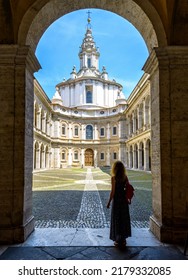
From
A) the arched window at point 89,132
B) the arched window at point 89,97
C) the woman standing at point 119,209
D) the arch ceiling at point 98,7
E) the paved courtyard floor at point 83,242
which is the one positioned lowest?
the paved courtyard floor at point 83,242

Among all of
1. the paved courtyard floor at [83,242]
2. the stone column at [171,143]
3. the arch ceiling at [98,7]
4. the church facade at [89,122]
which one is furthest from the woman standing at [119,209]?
the church facade at [89,122]

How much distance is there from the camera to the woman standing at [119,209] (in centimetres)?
428

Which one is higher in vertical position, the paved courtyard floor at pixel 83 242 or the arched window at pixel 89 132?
the arched window at pixel 89 132

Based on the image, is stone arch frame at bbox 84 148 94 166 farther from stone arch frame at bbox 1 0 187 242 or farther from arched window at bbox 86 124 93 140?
stone arch frame at bbox 1 0 187 242

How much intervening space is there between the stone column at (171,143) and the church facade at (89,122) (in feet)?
88.9

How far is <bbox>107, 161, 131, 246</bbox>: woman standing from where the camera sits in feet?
14.0

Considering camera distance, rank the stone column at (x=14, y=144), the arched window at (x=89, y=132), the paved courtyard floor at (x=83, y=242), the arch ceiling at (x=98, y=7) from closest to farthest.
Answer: the paved courtyard floor at (x=83, y=242) < the stone column at (x=14, y=144) < the arch ceiling at (x=98, y=7) < the arched window at (x=89, y=132)

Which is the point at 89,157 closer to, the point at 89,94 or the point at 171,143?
the point at 89,94

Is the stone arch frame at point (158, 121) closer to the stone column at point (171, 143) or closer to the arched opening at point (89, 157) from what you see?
the stone column at point (171, 143)

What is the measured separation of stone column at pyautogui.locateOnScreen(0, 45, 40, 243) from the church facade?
27318 millimetres

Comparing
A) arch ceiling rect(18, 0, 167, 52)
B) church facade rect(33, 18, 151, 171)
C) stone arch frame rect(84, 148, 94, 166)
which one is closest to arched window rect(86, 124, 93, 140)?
church facade rect(33, 18, 151, 171)

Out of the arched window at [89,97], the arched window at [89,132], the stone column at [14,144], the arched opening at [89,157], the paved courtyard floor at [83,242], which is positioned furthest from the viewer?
the arched window at [89,97]

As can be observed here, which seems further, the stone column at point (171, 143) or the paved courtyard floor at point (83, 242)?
the stone column at point (171, 143)

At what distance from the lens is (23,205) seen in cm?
491
